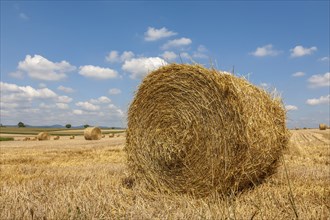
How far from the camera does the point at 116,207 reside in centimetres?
439

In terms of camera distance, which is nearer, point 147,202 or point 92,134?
point 147,202

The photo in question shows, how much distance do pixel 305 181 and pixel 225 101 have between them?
93.5 inches

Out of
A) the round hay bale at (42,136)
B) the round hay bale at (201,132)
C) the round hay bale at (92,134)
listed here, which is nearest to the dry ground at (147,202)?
the round hay bale at (201,132)

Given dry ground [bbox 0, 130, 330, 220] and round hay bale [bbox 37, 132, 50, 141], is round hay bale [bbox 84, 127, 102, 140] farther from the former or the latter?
dry ground [bbox 0, 130, 330, 220]

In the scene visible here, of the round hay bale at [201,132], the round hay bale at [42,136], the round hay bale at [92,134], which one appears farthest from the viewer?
the round hay bale at [42,136]

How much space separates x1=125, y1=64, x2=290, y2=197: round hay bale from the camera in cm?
541

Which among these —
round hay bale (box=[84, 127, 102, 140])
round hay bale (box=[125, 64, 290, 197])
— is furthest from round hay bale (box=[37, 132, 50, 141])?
round hay bale (box=[125, 64, 290, 197])

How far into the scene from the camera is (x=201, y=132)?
5.70 m

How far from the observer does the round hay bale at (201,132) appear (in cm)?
541

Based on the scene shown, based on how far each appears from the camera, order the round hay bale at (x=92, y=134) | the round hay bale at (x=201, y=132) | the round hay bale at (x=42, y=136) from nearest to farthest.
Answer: the round hay bale at (x=201, y=132) → the round hay bale at (x=92, y=134) → the round hay bale at (x=42, y=136)

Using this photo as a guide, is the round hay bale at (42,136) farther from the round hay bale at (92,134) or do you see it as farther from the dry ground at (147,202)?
the dry ground at (147,202)

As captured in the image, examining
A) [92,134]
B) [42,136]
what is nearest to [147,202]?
[92,134]

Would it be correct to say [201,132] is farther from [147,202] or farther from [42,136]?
[42,136]

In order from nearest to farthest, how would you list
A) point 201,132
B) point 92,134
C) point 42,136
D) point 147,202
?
point 147,202, point 201,132, point 92,134, point 42,136
